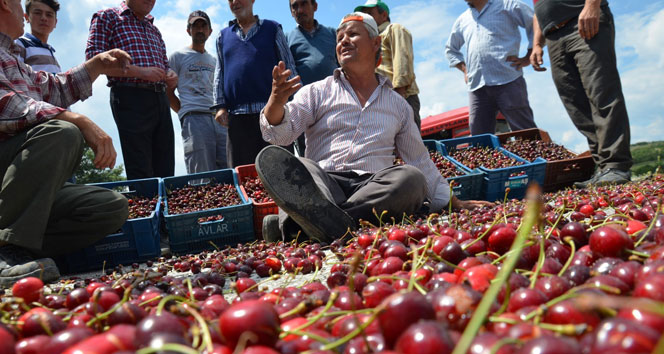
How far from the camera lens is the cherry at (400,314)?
0.62 meters

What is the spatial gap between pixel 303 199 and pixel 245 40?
258 cm

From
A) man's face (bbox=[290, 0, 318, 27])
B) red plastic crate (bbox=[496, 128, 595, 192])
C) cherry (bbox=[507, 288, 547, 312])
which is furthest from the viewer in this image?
red plastic crate (bbox=[496, 128, 595, 192])

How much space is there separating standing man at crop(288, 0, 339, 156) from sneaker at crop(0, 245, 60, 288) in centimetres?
284

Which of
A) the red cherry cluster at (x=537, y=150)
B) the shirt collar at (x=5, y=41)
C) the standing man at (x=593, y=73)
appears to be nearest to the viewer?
the shirt collar at (x=5, y=41)

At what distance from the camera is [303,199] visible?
2.37 meters

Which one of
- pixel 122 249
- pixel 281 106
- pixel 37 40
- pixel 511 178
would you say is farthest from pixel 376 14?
pixel 122 249

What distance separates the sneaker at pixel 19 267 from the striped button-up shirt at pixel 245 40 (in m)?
2.35

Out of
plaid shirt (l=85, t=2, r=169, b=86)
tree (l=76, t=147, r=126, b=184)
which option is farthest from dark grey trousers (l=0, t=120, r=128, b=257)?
tree (l=76, t=147, r=126, b=184)

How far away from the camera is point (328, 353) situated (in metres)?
0.59

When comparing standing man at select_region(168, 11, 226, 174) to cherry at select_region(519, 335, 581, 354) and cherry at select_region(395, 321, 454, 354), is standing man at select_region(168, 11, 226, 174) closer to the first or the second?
cherry at select_region(395, 321, 454, 354)

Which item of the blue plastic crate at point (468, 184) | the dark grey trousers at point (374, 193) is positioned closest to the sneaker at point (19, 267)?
the dark grey trousers at point (374, 193)

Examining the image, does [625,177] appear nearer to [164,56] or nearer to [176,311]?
[176,311]

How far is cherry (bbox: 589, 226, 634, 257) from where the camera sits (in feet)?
3.46

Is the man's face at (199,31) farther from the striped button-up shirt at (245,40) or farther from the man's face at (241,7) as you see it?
the man's face at (241,7)
